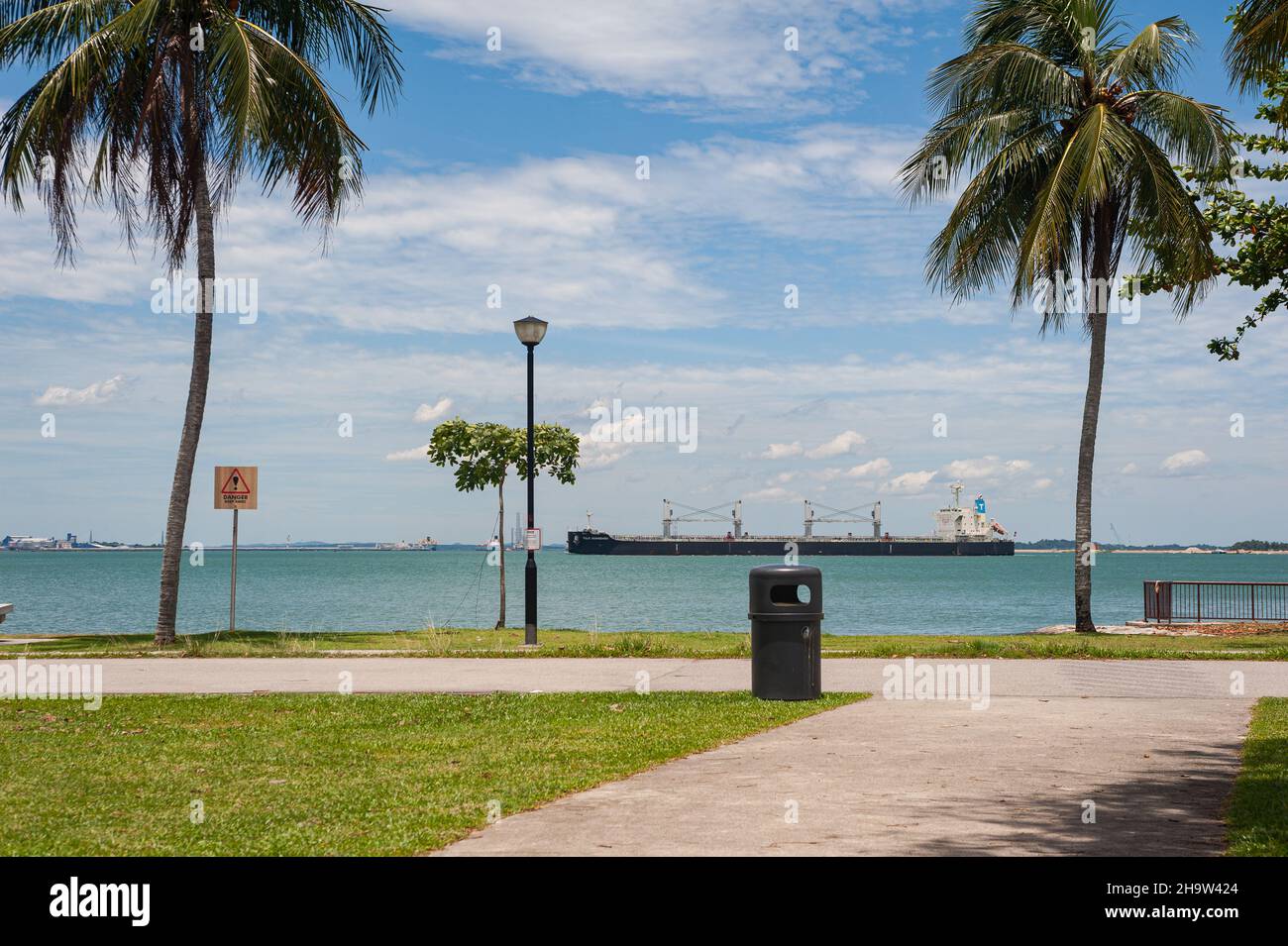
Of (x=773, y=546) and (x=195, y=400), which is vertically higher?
(x=195, y=400)

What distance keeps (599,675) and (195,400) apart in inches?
382

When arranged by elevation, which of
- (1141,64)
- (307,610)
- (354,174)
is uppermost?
(1141,64)

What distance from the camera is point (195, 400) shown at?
2045 centimetres

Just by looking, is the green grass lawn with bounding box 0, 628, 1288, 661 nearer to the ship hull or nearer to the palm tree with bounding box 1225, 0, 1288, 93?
the palm tree with bounding box 1225, 0, 1288, 93

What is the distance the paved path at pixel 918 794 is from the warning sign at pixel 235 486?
45.1 feet

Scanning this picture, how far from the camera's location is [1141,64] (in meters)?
23.4

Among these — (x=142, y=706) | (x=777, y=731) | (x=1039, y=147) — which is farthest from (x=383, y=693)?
(x=1039, y=147)

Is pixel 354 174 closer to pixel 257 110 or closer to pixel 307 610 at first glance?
pixel 257 110

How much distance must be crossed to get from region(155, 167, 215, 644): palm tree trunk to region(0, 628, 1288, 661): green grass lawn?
1.55 meters

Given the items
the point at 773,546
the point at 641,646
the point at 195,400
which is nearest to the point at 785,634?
the point at 641,646

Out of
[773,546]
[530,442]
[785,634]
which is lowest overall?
[773,546]

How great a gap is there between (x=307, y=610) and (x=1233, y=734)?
53.4 m

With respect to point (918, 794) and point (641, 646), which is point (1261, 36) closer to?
point (918, 794)

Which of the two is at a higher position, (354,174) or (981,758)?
(354,174)
